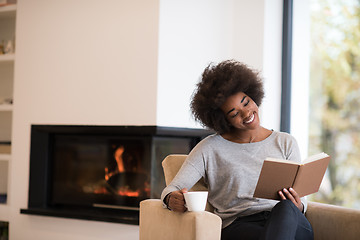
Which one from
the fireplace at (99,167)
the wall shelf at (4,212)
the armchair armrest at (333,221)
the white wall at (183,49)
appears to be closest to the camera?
the armchair armrest at (333,221)

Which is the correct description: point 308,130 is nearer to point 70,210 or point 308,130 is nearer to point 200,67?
point 200,67

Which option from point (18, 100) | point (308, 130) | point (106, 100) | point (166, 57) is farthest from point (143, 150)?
point (308, 130)

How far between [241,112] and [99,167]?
162 cm

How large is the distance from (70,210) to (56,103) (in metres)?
0.77

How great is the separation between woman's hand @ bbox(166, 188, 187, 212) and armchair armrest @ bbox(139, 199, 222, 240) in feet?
0.07

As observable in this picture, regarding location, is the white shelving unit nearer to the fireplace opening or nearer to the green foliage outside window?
the fireplace opening

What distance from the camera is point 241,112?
2.08 metres

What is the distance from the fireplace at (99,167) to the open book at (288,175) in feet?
4.30

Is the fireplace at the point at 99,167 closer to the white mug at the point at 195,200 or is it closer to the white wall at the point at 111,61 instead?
the white wall at the point at 111,61

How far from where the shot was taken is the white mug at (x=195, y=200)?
167cm

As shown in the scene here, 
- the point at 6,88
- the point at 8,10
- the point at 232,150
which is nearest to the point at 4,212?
the point at 6,88

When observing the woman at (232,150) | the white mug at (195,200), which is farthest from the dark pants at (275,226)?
the white mug at (195,200)

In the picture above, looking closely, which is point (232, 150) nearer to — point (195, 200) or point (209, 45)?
point (195, 200)

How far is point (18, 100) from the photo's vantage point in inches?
138
